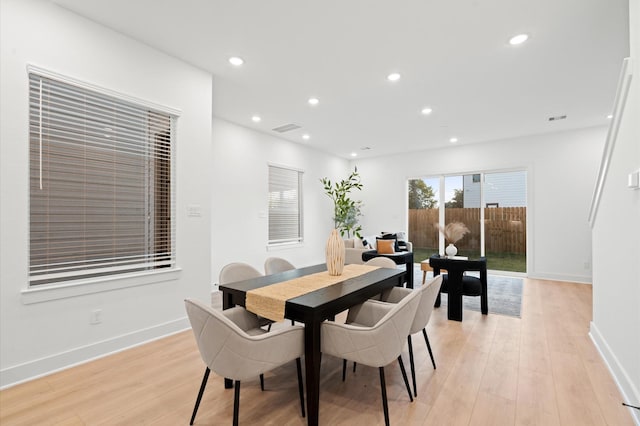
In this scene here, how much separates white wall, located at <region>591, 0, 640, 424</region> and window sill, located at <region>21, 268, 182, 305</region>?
3688mm

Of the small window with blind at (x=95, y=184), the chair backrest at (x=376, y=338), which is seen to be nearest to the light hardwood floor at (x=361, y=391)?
the chair backrest at (x=376, y=338)

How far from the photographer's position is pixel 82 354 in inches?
98.7

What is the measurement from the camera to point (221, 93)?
4141 millimetres

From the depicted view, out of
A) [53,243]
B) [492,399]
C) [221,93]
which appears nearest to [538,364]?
[492,399]

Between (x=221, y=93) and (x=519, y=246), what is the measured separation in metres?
6.32

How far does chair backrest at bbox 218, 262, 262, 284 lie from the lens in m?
2.59

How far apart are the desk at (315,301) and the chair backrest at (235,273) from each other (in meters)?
0.30

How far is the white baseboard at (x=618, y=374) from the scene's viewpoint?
1.83 m

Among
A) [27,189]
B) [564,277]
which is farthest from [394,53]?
[564,277]

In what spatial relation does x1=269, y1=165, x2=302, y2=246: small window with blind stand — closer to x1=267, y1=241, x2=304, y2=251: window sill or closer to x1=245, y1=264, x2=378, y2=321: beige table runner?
x1=267, y1=241, x2=304, y2=251: window sill

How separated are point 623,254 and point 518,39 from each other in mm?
2087

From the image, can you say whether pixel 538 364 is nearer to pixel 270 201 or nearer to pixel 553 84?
pixel 553 84

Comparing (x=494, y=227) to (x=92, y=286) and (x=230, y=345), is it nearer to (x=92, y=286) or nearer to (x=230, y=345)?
(x=230, y=345)

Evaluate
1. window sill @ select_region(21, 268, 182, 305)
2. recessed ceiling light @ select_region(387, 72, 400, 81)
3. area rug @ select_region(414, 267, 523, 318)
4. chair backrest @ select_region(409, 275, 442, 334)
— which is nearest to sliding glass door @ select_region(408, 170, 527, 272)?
area rug @ select_region(414, 267, 523, 318)
